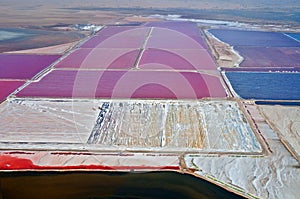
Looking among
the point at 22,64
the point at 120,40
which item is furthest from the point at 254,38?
the point at 22,64

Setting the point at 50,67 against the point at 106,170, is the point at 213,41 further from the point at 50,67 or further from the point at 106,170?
the point at 106,170

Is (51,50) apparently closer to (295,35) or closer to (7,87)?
(7,87)

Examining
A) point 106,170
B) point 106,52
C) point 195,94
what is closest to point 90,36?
point 106,52

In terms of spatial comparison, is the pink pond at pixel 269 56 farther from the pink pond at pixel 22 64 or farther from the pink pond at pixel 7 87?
the pink pond at pixel 7 87

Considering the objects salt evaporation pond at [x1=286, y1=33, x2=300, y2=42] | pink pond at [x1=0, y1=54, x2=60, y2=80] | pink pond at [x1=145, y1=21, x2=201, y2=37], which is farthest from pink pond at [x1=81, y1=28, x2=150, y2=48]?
salt evaporation pond at [x1=286, y1=33, x2=300, y2=42]

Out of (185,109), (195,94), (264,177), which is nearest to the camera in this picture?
(264,177)

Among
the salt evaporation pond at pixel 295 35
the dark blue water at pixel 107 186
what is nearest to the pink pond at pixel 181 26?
the salt evaporation pond at pixel 295 35

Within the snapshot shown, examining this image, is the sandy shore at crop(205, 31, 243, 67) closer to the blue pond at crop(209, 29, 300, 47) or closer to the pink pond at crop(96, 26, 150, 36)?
the blue pond at crop(209, 29, 300, 47)
